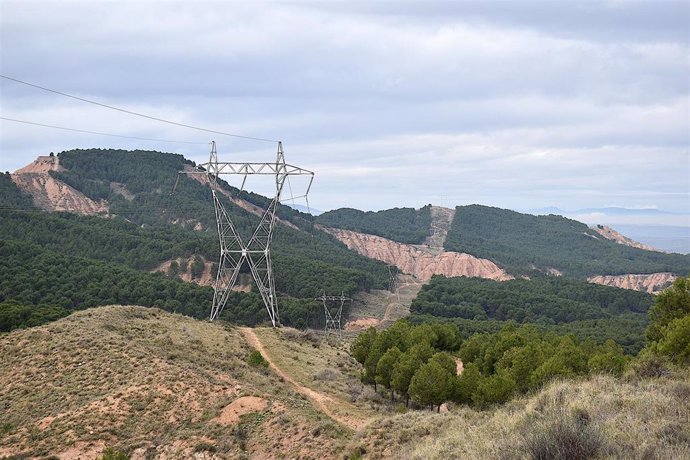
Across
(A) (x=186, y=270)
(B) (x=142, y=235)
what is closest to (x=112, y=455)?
(A) (x=186, y=270)

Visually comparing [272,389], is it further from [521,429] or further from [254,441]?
[521,429]

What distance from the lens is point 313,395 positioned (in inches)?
1379

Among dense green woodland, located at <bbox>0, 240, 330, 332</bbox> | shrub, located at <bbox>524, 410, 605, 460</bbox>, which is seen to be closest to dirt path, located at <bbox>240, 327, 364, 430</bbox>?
shrub, located at <bbox>524, 410, 605, 460</bbox>

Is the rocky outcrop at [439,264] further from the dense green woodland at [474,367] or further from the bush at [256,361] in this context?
the bush at [256,361]

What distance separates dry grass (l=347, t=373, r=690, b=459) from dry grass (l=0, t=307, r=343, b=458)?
3.47m

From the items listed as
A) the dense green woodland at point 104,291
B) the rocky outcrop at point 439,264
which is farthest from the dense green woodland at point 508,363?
the rocky outcrop at point 439,264

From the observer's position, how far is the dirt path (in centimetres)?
2908

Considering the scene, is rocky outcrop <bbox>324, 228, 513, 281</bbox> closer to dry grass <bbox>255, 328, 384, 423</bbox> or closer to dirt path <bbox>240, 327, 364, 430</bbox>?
dry grass <bbox>255, 328, 384, 423</bbox>

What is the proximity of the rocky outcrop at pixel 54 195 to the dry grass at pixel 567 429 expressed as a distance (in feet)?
478

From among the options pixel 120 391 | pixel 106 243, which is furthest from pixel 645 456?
pixel 106 243

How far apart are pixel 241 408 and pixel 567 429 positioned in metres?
19.0

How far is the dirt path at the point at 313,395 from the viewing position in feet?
95.4

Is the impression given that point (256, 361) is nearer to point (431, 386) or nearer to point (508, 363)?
point (431, 386)

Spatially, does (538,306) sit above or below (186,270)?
below
